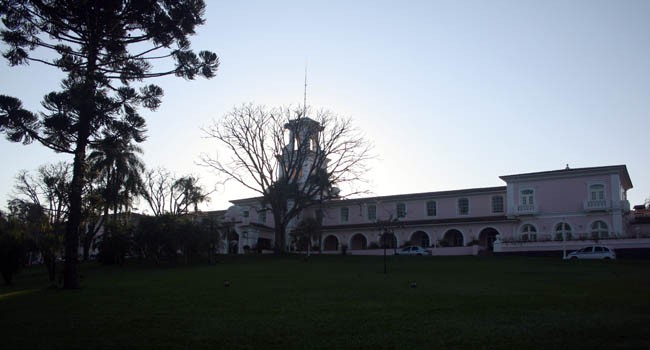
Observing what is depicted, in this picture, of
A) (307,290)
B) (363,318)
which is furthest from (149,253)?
(363,318)

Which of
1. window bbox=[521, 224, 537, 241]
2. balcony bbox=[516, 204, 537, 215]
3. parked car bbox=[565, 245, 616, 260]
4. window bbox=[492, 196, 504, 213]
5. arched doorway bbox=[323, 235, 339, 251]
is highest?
window bbox=[492, 196, 504, 213]

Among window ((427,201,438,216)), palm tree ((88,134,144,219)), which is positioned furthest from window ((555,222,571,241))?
→ palm tree ((88,134,144,219))

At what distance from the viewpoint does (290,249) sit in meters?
60.0

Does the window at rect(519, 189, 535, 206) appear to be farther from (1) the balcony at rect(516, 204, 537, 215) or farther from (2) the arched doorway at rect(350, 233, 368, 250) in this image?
(2) the arched doorway at rect(350, 233, 368, 250)

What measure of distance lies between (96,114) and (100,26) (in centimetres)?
334

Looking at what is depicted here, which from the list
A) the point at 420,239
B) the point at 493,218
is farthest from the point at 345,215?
the point at 493,218

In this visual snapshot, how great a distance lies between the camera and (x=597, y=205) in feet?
159

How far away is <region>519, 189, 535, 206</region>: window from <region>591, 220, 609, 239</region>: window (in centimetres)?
527

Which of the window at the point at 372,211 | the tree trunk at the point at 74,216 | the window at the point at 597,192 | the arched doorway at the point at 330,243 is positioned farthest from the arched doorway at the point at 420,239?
the tree trunk at the point at 74,216

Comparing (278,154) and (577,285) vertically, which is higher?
(278,154)

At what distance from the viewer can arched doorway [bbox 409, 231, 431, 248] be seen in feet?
191

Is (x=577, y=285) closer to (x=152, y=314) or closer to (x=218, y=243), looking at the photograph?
(x=152, y=314)

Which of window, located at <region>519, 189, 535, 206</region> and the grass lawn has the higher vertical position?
window, located at <region>519, 189, 535, 206</region>

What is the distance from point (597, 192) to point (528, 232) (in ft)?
21.6
